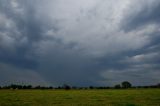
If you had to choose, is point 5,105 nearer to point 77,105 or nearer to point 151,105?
point 77,105

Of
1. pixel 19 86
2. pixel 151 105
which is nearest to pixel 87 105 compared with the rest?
pixel 151 105

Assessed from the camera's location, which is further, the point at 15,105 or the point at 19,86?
the point at 19,86

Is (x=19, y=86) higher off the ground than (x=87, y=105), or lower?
higher

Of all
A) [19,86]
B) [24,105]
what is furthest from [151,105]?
[19,86]

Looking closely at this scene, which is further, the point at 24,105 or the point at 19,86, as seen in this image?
the point at 19,86

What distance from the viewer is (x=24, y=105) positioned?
30.8 m

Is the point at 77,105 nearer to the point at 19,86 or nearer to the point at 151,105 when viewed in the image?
the point at 151,105

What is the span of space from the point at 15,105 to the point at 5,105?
1185 millimetres

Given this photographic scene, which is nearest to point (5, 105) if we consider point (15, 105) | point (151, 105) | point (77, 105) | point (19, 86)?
point (15, 105)

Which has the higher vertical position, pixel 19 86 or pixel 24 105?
pixel 19 86

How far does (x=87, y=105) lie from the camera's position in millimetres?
29484

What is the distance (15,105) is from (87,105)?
805 centimetres

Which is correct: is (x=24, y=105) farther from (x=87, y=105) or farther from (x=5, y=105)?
(x=87, y=105)

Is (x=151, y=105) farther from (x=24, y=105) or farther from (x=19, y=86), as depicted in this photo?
(x=19, y=86)
